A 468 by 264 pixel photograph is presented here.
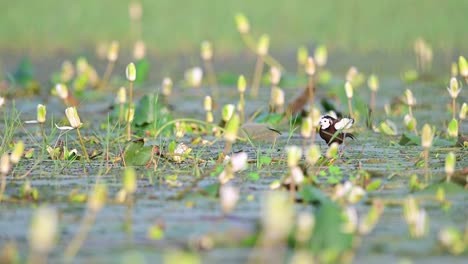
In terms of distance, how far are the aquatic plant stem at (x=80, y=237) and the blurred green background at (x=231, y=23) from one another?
746 centimetres

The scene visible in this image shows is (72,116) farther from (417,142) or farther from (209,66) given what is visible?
(209,66)

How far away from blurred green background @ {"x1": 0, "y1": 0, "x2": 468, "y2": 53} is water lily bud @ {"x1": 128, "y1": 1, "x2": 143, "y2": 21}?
81mm

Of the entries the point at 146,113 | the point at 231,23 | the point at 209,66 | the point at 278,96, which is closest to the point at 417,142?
the point at 278,96

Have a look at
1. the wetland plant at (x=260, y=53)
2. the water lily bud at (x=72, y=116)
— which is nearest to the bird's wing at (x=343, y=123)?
the water lily bud at (x=72, y=116)

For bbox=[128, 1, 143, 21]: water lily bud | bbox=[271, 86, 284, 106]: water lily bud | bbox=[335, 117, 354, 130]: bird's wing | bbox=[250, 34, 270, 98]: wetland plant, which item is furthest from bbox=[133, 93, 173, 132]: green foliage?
bbox=[128, 1, 143, 21]: water lily bud

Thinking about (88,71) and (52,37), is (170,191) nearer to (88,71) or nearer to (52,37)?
(88,71)

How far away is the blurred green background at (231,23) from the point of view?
10820 millimetres

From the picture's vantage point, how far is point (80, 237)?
291 centimetres

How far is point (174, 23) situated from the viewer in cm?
1158

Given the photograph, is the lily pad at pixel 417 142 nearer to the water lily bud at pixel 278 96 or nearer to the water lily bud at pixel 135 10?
the water lily bud at pixel 278 96

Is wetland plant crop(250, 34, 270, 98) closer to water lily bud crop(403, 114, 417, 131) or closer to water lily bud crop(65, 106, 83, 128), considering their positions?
water lily bud crop(403, 114, 417, 131)

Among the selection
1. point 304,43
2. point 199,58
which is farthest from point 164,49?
point 304,43

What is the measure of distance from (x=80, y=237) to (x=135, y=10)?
7.20 m

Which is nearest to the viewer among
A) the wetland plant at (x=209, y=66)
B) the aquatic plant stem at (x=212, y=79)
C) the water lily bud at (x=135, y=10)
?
the wetland plant at (x=209, y=66)
